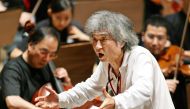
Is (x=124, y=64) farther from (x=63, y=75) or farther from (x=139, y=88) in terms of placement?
(x=63, y=75)

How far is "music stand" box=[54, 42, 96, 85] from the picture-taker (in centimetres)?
372

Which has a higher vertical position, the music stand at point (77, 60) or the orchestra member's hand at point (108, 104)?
the orchestra member's hand at point (108, 104)

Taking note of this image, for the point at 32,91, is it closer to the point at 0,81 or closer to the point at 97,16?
the point at 0,81

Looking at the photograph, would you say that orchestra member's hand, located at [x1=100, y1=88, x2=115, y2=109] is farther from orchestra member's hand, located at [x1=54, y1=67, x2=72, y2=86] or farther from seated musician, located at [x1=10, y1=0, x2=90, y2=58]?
seated musician, located at [x1=10, y1=0, x2=90, y2=58]

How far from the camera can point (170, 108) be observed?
2.30 metres

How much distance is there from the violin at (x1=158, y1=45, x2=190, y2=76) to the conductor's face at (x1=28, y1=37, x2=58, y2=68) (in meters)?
0.87

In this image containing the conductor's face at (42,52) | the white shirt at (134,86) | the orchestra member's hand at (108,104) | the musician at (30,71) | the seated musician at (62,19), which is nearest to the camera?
the orchestra member's hand at (108,104)

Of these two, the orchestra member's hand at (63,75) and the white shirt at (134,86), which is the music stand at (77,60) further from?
the white shirt at (134,86)

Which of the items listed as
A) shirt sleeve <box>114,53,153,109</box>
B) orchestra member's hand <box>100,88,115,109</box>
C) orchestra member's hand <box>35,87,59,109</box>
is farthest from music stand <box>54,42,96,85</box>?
orchestra member's hand <box>100,88,115,109</box>

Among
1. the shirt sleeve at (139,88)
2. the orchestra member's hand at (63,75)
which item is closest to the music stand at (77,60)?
the orchestra member's hand at (63,75)

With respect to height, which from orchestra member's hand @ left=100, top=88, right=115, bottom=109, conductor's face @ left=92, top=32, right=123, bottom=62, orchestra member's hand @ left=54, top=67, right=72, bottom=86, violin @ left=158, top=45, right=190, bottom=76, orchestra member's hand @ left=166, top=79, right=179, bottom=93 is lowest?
orchestra member's hand @ left=166, top=79, right=179, bottom=93

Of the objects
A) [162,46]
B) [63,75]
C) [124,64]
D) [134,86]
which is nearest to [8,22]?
[63,75]

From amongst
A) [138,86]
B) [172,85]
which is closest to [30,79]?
[172,85]

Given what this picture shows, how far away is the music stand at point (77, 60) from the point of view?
372 cm
